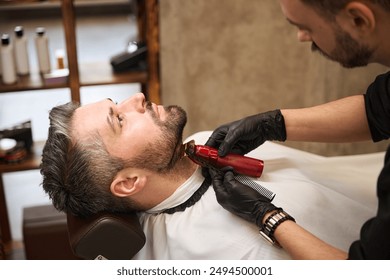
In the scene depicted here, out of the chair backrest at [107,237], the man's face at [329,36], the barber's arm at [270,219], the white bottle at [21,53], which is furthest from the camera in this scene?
the white bottle at [21,53]

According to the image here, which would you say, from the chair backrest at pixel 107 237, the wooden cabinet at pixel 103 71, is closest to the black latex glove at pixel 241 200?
the chair backrest at pixel 107 237

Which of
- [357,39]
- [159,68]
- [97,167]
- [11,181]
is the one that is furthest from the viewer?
[11,181]

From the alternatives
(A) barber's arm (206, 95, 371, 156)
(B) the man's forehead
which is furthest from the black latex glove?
(B) the man's forehead

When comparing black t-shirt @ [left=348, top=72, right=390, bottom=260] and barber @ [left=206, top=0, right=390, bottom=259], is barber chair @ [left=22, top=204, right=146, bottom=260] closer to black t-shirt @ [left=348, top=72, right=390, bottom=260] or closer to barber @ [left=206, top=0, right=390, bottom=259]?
barber @ [left=206, top=0, right=390, bottom=259]

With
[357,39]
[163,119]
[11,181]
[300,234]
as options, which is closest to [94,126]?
[163,119]

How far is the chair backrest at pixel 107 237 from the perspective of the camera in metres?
1.53

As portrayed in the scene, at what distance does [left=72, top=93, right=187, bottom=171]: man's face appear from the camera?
1.61 meters

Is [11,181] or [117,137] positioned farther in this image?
[11,181]

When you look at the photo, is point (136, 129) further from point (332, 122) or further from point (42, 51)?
point (42, 51)

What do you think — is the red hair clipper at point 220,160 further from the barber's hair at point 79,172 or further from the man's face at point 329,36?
the man's face at point 329,36

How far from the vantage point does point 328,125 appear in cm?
177

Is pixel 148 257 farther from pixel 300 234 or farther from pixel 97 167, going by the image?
pixel 300 234

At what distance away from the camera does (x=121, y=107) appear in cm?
169
